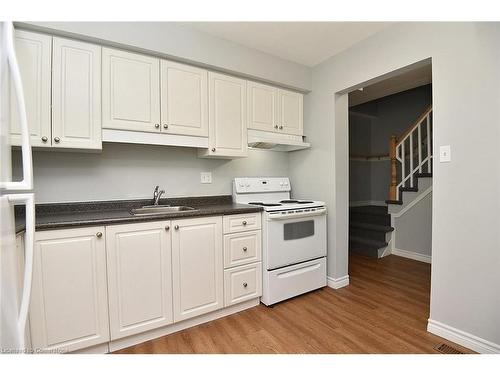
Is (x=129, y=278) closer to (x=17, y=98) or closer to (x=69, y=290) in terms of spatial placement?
(x=69, y=290)

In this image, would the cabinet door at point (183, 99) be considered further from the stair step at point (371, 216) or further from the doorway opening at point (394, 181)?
the stair step at point (371, 216)

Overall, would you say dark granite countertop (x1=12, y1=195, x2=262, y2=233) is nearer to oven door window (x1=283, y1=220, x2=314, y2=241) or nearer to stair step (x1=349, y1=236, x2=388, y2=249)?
oven door window (x1=283, y1=220, x2=314, y2=241)

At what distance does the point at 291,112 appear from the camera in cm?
267

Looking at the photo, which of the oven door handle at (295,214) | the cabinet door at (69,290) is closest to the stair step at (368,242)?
the oven door handle at (295,214)

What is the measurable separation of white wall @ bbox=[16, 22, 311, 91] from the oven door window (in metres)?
1.46

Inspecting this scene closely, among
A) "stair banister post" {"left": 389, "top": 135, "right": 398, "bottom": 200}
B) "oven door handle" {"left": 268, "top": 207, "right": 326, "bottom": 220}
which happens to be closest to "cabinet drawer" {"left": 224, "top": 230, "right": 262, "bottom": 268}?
"oven door handle" {"left": 268, "top": 207, "right": 326, "bottom": 220}

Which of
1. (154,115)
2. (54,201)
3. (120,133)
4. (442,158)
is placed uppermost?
(154,115)

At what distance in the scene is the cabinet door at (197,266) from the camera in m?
1.75

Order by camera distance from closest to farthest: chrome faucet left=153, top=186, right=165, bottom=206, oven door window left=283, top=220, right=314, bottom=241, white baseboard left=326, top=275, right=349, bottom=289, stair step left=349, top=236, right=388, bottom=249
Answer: chrome faucet left=153, top=186, right=165, bottom=206 → oven door window left=283, top=220, right=314, bottom=241 → white baseboard left=326, top=275, right=349, bottom=289 → stair step left=349, top=236, right=388, bottom=249

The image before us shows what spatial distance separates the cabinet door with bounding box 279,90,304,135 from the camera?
8.51ft

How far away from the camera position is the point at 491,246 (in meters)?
1.46

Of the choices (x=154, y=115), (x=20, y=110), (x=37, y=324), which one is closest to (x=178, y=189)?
(x=154, y=115)

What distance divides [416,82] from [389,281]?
2.68 m
